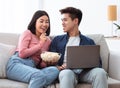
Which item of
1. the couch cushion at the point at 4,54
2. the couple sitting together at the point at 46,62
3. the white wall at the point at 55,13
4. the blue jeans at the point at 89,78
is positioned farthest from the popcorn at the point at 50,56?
the white wall at the point at 55,13

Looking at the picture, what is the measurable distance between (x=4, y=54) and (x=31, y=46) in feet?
0.88

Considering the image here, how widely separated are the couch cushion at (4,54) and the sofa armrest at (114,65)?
38.3 inches

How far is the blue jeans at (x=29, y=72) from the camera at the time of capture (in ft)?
7.80

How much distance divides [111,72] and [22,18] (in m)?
1.97

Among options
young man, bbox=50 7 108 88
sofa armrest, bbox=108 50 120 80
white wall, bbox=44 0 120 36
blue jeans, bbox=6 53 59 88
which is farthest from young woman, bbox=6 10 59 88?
white wall, bbox=44 0 120 36

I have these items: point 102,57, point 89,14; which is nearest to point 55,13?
point 89,14

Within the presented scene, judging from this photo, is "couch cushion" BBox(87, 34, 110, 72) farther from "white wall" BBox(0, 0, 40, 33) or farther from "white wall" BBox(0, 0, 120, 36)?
"white wall" BBox(0, 0, 40, 33)

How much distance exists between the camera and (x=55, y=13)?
4.36 m

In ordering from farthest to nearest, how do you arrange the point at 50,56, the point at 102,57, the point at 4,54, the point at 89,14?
the point at 89,14 < the point at 102,57 < the point at 4,54 < the point at 50,56

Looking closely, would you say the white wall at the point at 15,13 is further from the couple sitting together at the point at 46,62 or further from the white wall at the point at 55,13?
the couple sitting together at the point at 46,62

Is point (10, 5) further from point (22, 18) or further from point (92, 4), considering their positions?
point (92, 4)

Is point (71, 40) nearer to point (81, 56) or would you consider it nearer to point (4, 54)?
point (81, 56)

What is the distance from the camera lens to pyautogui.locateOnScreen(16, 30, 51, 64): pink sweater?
2629 mm

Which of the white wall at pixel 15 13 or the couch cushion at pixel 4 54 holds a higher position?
the white wall at pixel 15 13
